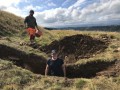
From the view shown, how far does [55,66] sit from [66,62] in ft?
17.2

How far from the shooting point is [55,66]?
16.0 m

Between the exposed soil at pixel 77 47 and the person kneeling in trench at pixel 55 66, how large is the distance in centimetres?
497

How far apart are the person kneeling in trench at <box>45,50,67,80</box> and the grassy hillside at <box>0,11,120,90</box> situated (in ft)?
2.02

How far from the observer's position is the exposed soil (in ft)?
→ 71.7

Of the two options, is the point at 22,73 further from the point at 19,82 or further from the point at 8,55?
the point at 8,55

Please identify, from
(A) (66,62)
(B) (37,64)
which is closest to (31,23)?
(B) (37,64)

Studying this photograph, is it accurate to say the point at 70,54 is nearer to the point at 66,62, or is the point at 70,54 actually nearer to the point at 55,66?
the point at 66,62

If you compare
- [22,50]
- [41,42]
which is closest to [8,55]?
[22,50]

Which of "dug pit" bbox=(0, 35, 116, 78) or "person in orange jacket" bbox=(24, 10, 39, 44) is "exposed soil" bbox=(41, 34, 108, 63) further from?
"person in orange jacket" bbox=(24, 10, 39, 44)

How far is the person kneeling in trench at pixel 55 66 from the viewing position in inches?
629

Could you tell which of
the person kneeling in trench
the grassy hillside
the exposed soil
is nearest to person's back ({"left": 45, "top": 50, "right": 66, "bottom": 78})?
the person kneeling in trench

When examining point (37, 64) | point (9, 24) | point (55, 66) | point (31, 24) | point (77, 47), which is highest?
point (9, 24)

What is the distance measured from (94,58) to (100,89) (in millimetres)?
6270

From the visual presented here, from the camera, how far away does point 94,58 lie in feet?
65.5
